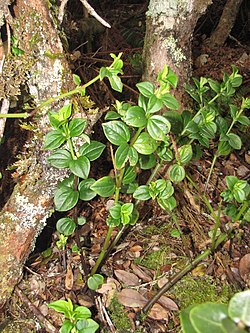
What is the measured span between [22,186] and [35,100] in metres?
0.25

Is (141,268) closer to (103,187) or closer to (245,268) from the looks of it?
(245,268)

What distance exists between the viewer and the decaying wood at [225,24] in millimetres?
2316

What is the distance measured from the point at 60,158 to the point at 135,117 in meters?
0.22

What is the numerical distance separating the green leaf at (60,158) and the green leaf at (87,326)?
0.39m

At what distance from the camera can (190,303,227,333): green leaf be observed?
1.50 feet

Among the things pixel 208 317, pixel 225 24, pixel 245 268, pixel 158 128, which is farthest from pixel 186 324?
pixel 225 24

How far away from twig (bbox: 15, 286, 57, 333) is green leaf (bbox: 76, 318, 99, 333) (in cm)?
21

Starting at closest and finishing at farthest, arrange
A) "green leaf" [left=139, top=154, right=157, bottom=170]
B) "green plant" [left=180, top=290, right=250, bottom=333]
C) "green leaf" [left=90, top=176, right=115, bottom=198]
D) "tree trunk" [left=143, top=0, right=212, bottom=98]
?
"green plant" [left=180, top=290, right=250, bottom=333]
"green leaf" [left=90, top=176, right=115, bottom=198]
"green leaf" [left=139, top=154, right=157, bottom=170]
"tree trunk" [left=143, top=0, right=212, bottom=98]

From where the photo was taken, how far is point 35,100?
1170 mm

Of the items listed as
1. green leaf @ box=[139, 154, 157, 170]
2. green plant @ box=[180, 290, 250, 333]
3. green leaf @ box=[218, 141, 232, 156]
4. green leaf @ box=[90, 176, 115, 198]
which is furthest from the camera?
green leaf @ box=[218, 141, 232, 156]

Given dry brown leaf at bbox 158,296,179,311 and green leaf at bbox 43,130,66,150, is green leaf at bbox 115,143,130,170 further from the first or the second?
dry brown leaf at bbox 158,296,179,311

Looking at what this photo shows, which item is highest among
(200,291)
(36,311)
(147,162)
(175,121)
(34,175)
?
(175,121)

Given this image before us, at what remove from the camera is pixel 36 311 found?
1.26m

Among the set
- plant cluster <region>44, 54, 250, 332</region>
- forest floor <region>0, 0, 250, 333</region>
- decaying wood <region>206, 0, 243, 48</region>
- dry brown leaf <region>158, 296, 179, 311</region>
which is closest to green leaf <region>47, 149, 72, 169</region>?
plant cluster <region>44, 54, 250, 332</region>
